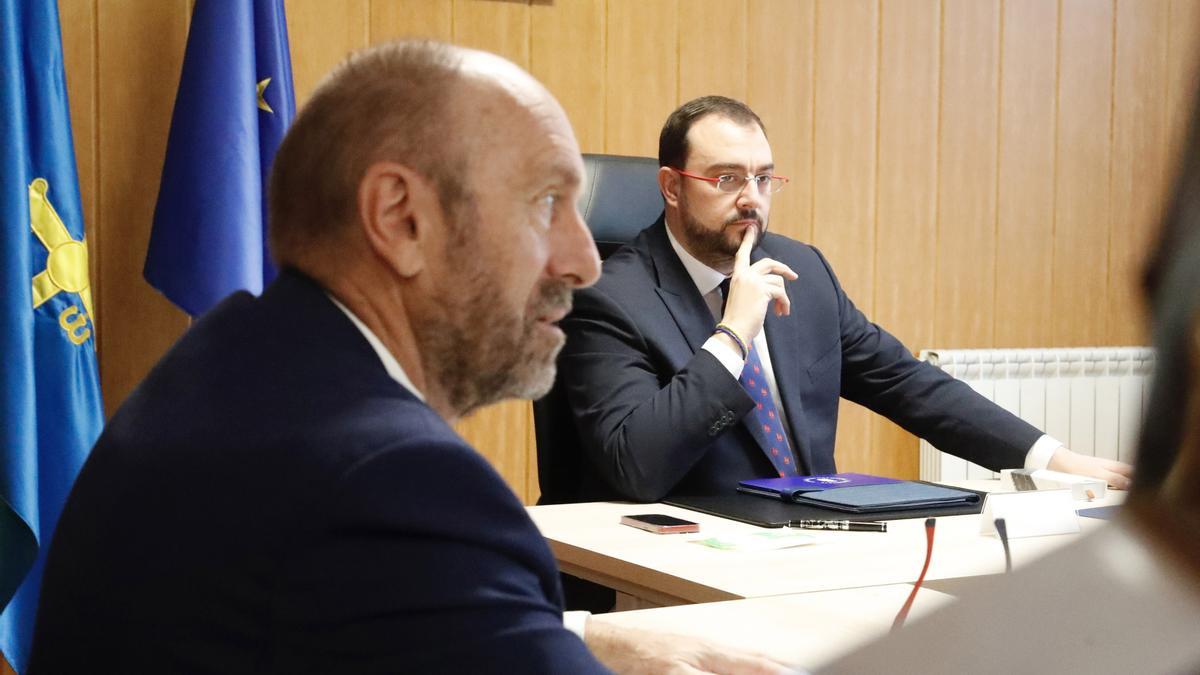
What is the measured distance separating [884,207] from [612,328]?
206 centimetres

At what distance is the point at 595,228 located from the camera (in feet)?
9.08

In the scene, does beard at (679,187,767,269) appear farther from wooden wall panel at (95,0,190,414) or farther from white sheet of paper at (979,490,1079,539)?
wooden wall panel at (95,0,190,414)

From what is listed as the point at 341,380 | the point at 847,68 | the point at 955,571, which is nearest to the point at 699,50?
the point at 847,68

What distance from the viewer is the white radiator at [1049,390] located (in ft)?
14.3

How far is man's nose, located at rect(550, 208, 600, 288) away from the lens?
1.15 m

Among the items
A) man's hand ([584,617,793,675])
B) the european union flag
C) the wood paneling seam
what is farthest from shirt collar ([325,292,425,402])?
the wood paneling seam

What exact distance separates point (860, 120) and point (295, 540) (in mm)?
3686

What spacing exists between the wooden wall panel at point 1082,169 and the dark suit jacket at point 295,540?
4229 mm

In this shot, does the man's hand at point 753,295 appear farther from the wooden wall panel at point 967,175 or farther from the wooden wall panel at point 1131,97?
the wooden wall panel at point 1131,97

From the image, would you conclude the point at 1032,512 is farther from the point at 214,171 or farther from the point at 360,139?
the point at 214,171

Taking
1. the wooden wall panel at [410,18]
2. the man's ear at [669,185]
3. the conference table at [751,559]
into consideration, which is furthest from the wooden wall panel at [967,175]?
the conference table at [751,559]

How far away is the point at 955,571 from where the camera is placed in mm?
1702

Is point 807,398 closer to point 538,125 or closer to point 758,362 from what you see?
point 758,362

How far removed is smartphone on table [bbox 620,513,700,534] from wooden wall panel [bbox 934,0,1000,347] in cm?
263
